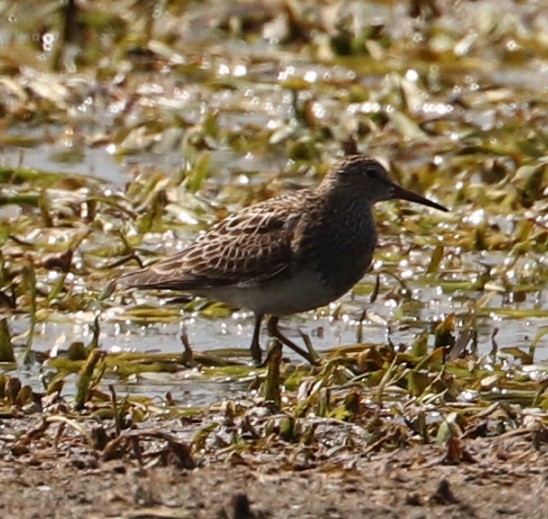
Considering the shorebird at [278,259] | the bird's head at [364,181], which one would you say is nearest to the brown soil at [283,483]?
the shorebird at [278,259]

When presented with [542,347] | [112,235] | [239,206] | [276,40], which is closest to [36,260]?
[112,235]

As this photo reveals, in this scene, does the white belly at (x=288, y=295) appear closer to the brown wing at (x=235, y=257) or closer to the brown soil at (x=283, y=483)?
the brown wing at (x=235, y=257)

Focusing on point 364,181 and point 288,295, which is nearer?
point 288,295

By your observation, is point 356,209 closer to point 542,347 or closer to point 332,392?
point 542,347

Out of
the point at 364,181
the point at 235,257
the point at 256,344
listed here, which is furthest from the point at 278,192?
the point at 256,344

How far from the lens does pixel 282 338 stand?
9203 mm

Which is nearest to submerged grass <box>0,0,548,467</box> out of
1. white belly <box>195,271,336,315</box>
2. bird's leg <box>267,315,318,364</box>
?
bird's leg <box>267,315,318,364</box>

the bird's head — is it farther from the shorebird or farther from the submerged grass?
the submerged grass

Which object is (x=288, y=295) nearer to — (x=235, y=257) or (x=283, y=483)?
(x=235, y=257)

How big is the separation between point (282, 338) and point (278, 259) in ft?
1.34

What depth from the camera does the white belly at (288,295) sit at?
923 cm

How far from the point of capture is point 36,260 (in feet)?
34.0

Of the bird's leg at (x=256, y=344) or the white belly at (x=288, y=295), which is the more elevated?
the white belly at (x=288, y=295)

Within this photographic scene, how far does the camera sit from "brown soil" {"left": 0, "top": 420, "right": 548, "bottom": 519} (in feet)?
21.9
